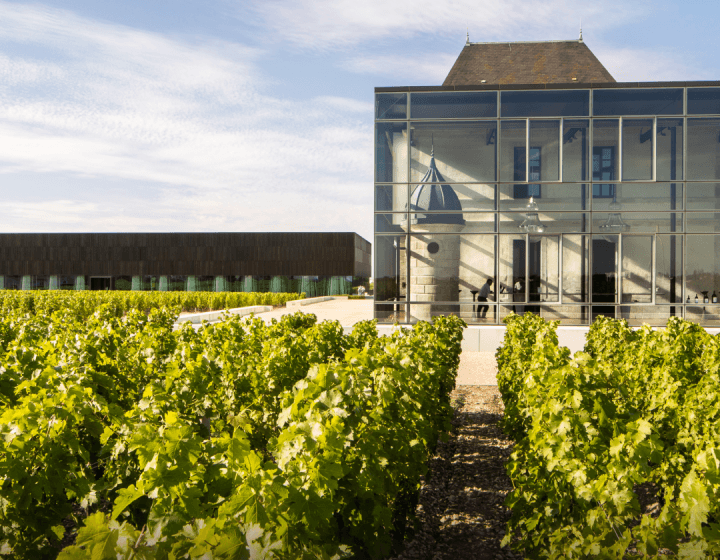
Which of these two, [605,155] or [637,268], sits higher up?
[605,155]

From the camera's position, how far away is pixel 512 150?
16531 millimetres

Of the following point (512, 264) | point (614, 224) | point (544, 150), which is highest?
point (544, 150)

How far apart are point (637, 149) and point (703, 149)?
6.56 feet

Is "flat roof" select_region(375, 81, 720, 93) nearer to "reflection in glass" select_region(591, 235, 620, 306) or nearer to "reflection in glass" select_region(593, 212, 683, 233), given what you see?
"reflection in glass" select_region(593, 212, 683, 233)

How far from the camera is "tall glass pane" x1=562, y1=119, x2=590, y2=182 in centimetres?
1638

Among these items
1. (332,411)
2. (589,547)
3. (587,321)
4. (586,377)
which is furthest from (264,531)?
(587,321)

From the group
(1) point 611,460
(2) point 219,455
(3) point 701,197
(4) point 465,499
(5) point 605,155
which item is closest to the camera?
(2) point 219,455

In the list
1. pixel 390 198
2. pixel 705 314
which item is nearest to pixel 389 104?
pixel 390 198

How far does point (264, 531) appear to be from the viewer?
6.47ft

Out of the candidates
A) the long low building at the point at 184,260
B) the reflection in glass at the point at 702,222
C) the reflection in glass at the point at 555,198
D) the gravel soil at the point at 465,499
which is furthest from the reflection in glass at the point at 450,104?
the long low building at the point at 184,260

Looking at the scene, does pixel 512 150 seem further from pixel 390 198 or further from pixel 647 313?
pixel 647 313

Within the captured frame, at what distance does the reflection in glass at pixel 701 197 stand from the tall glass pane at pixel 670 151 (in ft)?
1.76

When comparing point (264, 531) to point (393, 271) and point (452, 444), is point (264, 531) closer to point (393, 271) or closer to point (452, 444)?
point (452, 444)

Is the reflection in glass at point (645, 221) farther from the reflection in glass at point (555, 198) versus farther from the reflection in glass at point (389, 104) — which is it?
the reflection in glass at point (389, 104)
